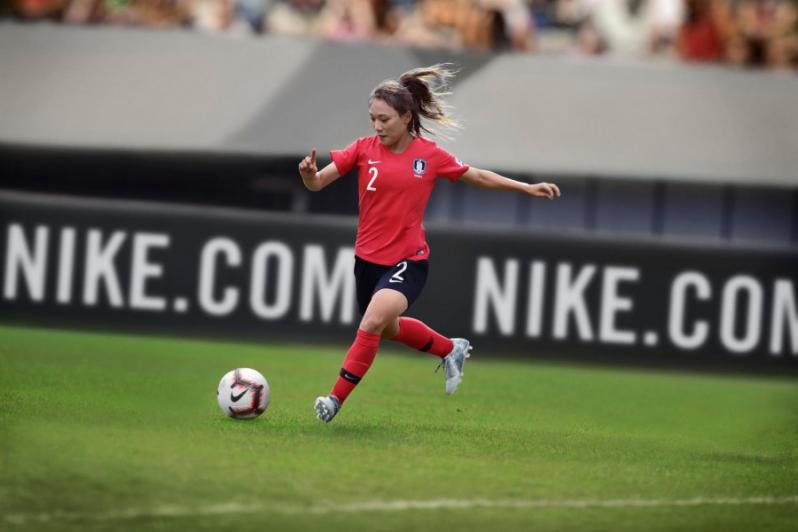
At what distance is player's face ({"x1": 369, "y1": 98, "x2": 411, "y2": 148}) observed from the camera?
866cm

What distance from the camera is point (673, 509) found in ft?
22.7

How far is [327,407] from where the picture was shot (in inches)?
336

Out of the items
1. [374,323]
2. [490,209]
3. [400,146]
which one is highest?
[400,146]

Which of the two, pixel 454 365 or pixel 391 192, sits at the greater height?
pixel 391 192

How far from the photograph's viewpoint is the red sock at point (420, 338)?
9.37 meters

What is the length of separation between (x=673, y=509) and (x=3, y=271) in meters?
8.09

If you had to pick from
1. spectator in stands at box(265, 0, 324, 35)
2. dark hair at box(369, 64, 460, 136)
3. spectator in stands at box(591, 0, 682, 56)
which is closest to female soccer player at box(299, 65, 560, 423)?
dark hair at box(369, 64, 460, 136)

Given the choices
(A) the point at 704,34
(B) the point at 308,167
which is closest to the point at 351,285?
(A) the point at 704,34

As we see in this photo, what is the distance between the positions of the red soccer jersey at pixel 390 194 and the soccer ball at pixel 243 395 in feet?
3.39

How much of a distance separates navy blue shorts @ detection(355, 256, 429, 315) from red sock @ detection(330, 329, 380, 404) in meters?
0.33

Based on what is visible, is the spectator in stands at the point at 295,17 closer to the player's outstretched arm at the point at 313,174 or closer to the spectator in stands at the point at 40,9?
the spectator in stands at the point at 40,9

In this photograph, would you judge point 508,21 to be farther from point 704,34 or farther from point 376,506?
point 376,506

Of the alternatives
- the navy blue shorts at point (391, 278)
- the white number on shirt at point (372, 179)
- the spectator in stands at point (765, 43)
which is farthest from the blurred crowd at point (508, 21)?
the navy blue shorts at point (391, 278)

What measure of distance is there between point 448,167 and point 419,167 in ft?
0.70
